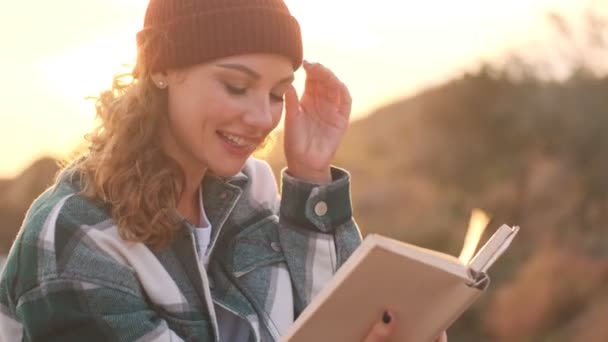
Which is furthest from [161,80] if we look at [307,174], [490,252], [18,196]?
[18,196]

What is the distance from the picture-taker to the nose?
8.55 feet

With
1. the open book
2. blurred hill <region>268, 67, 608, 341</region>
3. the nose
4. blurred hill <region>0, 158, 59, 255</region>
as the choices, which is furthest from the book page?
blurred hill <region>0, 158, 59, 255</region>

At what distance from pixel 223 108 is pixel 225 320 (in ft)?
1.82

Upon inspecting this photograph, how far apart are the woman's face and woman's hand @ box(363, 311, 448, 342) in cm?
53

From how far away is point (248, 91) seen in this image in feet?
8.61

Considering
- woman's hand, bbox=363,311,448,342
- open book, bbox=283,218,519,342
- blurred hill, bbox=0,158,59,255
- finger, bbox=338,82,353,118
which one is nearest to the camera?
open book, bbox=283,218,519,342

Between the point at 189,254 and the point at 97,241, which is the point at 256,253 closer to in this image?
the point at 189,254

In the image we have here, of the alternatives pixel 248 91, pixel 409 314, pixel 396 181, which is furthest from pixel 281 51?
pixel 396 181

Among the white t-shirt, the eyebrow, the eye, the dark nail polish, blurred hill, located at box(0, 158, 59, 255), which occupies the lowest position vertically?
blurred hill, located at box(0, 158, 59, 255)

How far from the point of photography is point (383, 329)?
2.34 meters

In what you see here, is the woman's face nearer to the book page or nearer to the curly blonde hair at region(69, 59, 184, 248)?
the curly blonde hair at region(69, 59, 184, 248)

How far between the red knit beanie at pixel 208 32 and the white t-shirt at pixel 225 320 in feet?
1.41

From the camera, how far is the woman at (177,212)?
2461 millimetres

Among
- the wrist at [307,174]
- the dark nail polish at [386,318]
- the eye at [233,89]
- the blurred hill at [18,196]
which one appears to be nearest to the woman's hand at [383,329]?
the dark nail polish at [386,318]
